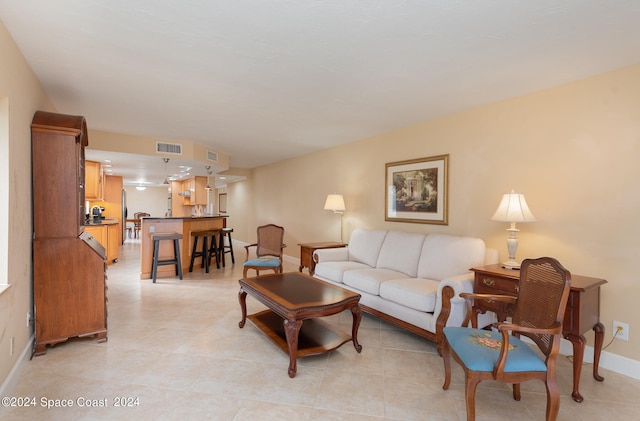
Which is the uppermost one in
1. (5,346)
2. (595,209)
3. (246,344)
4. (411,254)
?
(595,209)

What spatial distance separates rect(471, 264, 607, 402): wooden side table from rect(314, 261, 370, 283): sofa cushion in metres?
1.54

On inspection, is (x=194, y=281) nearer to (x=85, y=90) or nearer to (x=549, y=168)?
(x=85, y=90)

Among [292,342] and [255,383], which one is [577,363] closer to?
[292,342]

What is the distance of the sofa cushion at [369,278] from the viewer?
3.28 metres

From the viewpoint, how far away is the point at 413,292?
9.32 ft

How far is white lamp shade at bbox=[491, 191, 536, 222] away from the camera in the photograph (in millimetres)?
2649

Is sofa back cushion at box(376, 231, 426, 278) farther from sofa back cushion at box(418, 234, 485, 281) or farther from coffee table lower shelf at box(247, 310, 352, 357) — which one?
coffee table lower shelf at box(247, 310, 352, 357)

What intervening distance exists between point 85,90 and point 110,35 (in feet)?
4.52

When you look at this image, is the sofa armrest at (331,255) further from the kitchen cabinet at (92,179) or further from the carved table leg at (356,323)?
the kitchen cabinet at (92,179)

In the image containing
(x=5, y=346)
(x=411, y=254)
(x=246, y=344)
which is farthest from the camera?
(x=411, y=254)

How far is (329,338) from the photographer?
2.67 metres

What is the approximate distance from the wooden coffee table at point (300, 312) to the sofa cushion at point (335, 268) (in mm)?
618

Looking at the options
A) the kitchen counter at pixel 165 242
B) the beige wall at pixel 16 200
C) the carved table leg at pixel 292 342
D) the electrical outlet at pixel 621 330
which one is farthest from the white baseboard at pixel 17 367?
the electrical outlet at pixel 621 330

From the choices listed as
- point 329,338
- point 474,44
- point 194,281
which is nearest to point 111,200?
point 194,281
